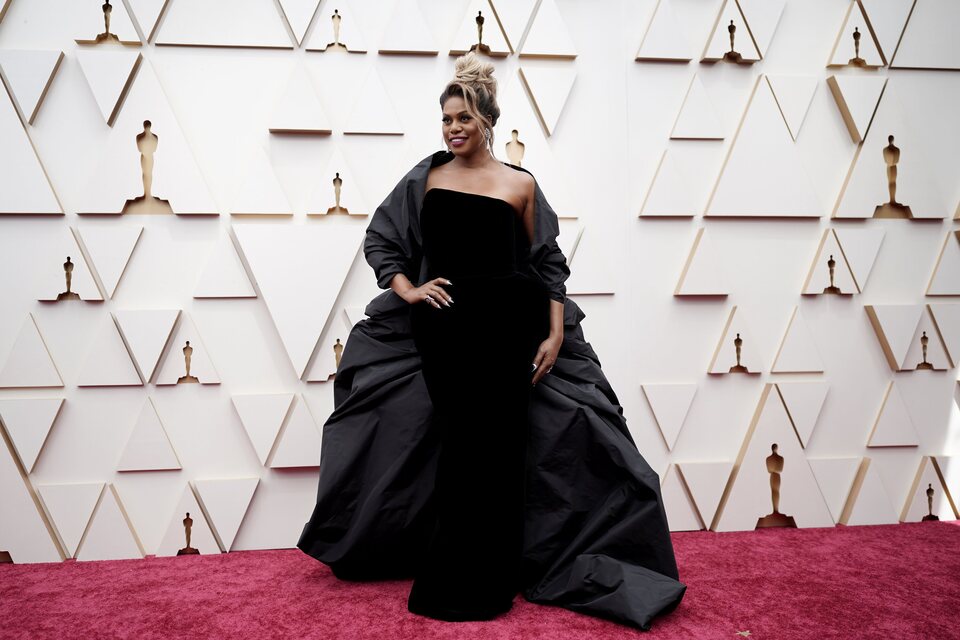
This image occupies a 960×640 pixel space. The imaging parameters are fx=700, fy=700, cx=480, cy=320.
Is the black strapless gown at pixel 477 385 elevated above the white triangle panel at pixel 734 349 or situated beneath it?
situated beneath

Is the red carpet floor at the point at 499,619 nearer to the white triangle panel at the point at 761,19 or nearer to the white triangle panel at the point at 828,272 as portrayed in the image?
the white triangle panel at the point at 828,272

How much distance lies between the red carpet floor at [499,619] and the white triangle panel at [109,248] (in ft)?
3.43

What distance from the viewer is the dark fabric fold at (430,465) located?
201 cm

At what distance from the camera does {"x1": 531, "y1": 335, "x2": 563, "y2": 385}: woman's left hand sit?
6.98ft

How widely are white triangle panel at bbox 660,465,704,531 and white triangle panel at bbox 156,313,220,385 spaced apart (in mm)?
1808

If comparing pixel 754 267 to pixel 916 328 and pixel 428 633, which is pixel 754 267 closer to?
pixel 916 328

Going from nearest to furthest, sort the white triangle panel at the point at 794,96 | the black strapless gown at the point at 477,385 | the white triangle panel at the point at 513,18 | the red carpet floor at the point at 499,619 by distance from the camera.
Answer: the red carpet floor at the point at 499,619
the black strapless gown at the point at 477,385
the white triangle panel at the point at 513,18
the white triangle panel at the point at 794,96

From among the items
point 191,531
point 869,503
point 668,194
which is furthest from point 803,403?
point 191,531

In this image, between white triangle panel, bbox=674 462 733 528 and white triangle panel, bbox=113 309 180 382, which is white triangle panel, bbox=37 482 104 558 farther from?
white triangle panel, bbox=674 462 733 528

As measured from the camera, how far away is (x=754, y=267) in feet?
9.51

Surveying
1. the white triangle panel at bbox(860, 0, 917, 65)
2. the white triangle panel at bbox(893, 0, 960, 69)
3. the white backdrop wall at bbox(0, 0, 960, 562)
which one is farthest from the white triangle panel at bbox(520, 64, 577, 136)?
the white triangle panel at bbox(893, 0, 960, 69)

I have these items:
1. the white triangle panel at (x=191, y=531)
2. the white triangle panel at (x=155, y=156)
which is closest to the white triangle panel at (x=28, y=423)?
the white triangle panel at (x=191, y=531)

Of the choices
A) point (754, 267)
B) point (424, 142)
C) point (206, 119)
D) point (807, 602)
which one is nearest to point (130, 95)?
point (206, 119)

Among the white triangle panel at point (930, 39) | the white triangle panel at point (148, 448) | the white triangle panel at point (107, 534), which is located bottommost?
the white triangle panel at point (107, 534)
